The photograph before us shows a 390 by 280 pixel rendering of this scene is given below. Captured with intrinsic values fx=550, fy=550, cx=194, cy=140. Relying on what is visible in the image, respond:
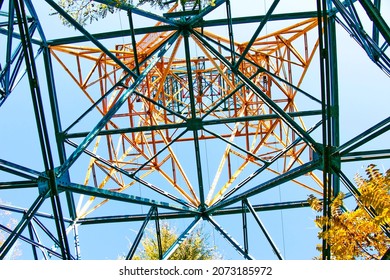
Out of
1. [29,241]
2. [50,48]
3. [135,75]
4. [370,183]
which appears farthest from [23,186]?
[370,183]

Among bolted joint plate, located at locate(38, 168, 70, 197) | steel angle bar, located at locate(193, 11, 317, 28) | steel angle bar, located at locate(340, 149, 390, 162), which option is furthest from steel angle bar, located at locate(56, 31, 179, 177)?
steel angle bar, located at locate(340, 149, 390, 162)

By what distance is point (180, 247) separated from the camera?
12180mm

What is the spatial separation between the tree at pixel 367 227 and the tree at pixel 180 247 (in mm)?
4240

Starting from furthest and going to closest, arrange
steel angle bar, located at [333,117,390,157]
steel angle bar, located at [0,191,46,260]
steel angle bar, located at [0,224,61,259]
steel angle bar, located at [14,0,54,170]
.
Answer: steel angle bar, located at [0,224,61,259] → steel angle bar, located at [0,191,46,260] → steel angle bar, located at [333,117,390,157] → steel angle bar, located at [14,0,54,170]

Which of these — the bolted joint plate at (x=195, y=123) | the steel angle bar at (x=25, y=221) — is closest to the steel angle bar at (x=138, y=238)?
the bolted joint plate at (x=195, y=123)

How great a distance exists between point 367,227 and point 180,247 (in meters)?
6.50

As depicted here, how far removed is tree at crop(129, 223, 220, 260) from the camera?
Answer: 35.2 ft

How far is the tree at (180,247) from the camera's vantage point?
10720 millimetres

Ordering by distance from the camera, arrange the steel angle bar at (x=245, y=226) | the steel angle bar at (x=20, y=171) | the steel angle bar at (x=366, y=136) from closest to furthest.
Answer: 1. the steel angle bar at (x=366, y=136)
2. the steel angle bar at (x=20, y=171)
3. the steel angle bar at (x=245, y=226)

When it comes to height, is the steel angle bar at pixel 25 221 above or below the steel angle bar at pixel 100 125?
below

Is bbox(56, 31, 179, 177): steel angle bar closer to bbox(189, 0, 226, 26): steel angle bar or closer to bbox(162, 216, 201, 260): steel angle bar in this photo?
bbox(189, 0, 226, 26): steel angle bar

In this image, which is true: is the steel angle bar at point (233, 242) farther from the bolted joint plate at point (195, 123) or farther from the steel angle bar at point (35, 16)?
the steel angle bar at point (35, 16)

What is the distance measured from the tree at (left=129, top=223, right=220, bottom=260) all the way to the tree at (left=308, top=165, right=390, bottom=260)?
4.24m

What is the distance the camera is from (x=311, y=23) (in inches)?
578
